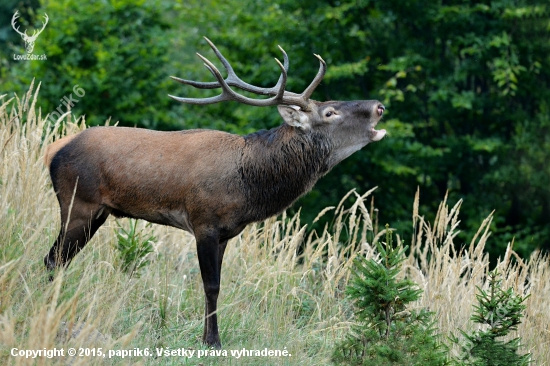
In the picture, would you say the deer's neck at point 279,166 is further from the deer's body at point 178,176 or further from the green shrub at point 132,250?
the green shrub at point 132,250

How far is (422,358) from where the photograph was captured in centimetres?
478

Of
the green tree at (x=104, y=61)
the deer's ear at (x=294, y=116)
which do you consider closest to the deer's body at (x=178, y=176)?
the deer's ear at (x=294, y=116)

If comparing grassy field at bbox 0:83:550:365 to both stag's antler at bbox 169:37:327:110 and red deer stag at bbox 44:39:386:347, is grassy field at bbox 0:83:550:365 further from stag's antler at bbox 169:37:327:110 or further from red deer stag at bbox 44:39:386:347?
stag's antler at bbox 169:37:327:110

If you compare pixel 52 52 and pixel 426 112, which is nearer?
A: pixel 52 52

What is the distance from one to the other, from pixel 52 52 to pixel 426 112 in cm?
830

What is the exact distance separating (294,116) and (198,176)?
3.12ft

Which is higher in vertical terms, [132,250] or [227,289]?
[132,250]

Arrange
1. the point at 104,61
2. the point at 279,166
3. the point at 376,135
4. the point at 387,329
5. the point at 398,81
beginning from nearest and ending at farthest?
the point at 387,329, the point at 279,166, the point at 376,135, the point at 104,61, the point at 398,81

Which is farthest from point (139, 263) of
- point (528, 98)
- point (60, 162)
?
point (528, 98)

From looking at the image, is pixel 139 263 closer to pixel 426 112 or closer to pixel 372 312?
pixel 372 312

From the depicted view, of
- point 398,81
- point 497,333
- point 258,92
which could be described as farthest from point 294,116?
point 398,81

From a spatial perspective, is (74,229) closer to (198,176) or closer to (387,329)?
(198,176)

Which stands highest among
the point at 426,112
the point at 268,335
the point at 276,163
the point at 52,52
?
the point at 52,52

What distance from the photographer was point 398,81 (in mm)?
17281
